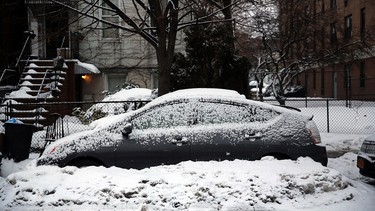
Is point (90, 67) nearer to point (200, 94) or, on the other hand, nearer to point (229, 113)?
point (200, 94)

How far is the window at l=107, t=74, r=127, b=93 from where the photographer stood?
69.1ft

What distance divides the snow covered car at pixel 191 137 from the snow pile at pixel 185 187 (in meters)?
0.62

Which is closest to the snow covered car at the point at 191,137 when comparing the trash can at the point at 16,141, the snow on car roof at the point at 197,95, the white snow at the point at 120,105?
the snow on car roof at the point at 197,95

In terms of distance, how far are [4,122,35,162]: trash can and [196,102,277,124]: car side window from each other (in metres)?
4.45

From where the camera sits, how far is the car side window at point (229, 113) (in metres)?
7.09

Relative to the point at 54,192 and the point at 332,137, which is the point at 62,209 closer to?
the point at 54,192

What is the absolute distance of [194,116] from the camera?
7129 millimetres

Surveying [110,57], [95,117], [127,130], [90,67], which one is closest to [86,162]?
[127,130]

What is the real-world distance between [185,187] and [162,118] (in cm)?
182

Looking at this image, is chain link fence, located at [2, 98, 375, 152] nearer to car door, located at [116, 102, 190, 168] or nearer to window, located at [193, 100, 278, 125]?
car door, located at [116, 102, 190, 168]

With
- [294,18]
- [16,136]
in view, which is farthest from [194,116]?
[294,18]

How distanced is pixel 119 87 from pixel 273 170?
51.6 feet

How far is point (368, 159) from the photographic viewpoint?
272 inches

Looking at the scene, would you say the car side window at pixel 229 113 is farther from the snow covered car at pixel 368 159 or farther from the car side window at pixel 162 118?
the snow covered car at pixel 368 159
